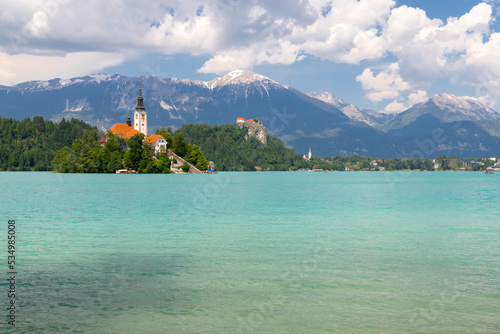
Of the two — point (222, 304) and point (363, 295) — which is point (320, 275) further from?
point (222, 304)

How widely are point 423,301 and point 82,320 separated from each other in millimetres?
11192

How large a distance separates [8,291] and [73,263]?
5405 millimetres

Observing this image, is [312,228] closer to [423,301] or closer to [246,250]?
[246,250]

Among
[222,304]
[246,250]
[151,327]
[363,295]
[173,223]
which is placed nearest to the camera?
[151,327]

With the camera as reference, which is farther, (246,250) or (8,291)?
(246,250)

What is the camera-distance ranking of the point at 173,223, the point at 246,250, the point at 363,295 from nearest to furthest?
the point at 363,295 → the point at 246,250 → the point at 173,223

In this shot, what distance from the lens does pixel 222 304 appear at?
16219 millimetres

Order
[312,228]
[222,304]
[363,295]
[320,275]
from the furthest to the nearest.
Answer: [312,228] → [320,275] → [363,295] → [222,304]

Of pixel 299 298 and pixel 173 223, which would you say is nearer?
pixel 299 298

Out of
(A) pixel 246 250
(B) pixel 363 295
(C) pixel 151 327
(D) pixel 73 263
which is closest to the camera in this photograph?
(C) pixel 151 327

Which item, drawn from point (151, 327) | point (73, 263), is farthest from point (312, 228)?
point (151, 327)

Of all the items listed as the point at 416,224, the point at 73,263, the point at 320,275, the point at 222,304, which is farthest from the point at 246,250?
the point at 416,224

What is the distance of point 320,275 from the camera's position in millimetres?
20672

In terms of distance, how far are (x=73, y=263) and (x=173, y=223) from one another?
18.4 metres
